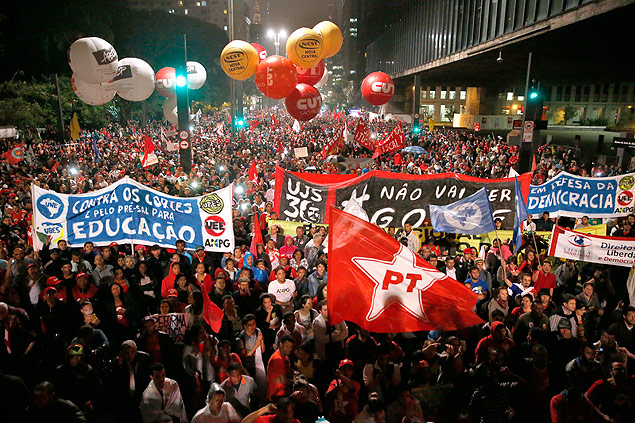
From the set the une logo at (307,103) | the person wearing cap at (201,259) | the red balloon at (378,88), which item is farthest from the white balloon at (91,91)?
the red balloon at (378,88)

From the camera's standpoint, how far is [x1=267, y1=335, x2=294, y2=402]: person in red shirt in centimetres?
473

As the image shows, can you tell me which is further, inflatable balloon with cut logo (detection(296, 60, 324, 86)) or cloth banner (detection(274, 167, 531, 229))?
inflatable balloon with cut logo (detection(296, 60, 324, 86))

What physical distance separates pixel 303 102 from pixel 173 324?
42.6ft

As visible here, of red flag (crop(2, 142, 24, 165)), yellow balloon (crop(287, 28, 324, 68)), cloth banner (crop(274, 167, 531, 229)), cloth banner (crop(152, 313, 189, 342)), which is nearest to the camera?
cloth banner (crop(152, 313, 189, 342))

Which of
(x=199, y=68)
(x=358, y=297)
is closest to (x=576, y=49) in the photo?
(x=199, y=68)

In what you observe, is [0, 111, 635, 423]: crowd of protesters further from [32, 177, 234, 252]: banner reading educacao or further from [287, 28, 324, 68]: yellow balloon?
[287, 28, 324, 68]: yellow balloon

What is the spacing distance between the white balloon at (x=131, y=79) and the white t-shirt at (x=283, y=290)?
1079cm

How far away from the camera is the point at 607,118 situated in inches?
2485

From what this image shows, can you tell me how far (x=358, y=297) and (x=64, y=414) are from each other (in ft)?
9.64

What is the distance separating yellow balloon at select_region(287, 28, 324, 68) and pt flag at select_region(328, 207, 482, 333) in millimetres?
12041

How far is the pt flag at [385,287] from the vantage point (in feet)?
15.4

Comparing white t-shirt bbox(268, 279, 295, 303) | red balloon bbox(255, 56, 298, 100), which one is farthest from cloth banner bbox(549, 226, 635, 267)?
red balloon bbox(255, 56, 298, 100)

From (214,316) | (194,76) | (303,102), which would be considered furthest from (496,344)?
(194,76)

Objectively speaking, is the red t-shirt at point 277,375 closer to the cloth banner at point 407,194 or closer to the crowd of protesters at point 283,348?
the crowd of protesters at point 283,348
